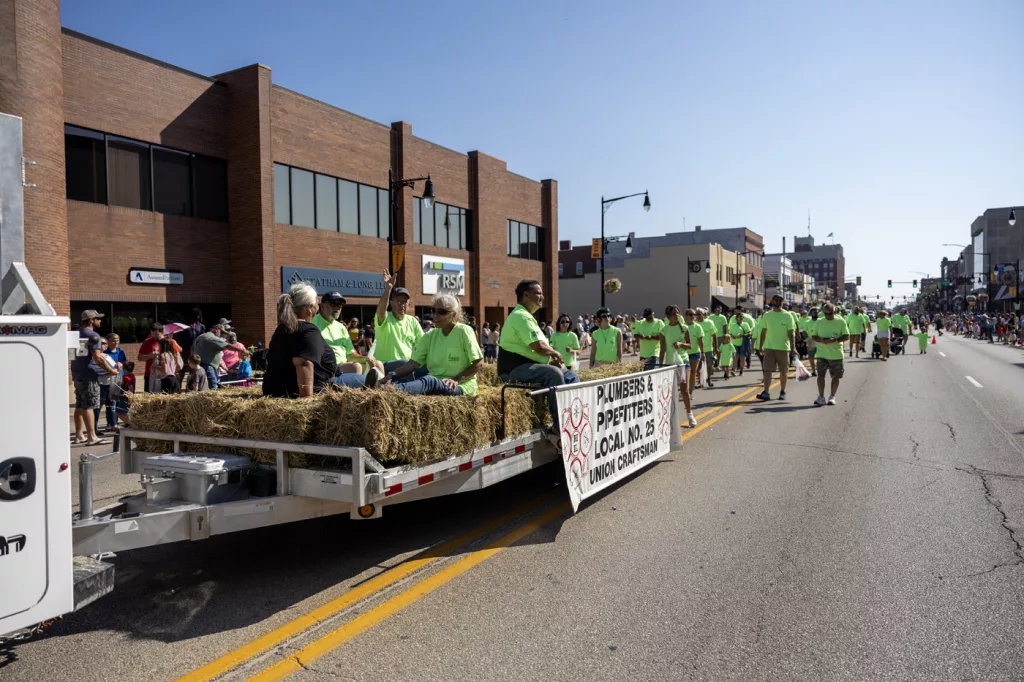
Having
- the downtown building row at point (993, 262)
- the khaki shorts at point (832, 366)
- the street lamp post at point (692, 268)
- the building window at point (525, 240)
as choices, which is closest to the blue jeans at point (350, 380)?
the khaki shorts at point (832, 366)

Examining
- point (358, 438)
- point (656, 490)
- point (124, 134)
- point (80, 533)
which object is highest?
point (124, 134)

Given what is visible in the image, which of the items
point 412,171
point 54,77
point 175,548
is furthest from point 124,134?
point 175,548

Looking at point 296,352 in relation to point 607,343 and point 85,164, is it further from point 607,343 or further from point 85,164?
point 85,164

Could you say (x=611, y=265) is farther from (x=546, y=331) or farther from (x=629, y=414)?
(x=629, y=414)

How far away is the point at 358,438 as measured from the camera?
4.07m

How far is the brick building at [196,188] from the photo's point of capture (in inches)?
662

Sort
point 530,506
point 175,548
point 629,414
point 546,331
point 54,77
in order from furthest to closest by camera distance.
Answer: point 546,331 < point 54,77 < point 629,414 < point 530,506 < point 175,548

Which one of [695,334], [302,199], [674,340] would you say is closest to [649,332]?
[674,340]

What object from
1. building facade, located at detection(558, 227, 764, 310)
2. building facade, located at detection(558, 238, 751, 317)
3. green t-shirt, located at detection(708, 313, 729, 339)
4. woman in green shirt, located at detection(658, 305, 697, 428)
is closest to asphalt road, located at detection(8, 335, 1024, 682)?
woman in green shirt, located at detection(658, 305, 697, 428)

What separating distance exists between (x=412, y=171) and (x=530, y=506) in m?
25.2

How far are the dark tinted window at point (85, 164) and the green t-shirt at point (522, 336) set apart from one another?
1690 cm

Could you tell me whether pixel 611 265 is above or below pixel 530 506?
above

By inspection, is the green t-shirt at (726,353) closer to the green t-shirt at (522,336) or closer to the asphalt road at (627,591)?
the asphalt road at (627,591)

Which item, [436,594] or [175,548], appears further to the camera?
[175,548]
